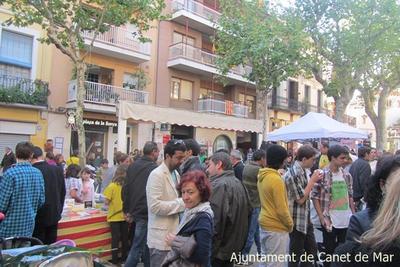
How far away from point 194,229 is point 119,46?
57.8 ft

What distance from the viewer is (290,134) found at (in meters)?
12.1

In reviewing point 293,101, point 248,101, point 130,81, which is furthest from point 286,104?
point 130,81

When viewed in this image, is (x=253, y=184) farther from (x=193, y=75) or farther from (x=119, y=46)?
(x=193, y=75)

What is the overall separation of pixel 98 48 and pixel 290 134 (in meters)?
10.9

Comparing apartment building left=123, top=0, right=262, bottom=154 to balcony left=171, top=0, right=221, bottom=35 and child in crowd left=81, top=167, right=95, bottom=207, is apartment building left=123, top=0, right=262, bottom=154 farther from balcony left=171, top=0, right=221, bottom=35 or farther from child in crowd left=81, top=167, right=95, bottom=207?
child in crowd left=81, top=167, right=95, bottom=207

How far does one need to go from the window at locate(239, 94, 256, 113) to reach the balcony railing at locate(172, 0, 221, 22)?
581 cm

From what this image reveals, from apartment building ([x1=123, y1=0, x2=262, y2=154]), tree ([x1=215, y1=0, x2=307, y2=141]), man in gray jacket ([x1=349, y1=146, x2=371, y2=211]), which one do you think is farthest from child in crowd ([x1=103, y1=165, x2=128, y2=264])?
apartment building ([x1=123, y1=0, x2=262, y2=154])

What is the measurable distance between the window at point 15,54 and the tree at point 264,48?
8.54 m

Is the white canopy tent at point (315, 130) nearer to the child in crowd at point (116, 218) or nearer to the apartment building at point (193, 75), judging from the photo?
the child in crowd at point (116, 218)

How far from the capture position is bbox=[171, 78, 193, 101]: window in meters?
23.0

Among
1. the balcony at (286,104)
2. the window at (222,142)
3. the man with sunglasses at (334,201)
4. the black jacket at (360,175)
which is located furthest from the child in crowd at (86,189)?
the balcony at (286,104)

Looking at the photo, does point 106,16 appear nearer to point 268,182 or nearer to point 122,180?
point 122,180

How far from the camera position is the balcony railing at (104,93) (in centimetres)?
1812

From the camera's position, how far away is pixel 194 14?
22719 mm
